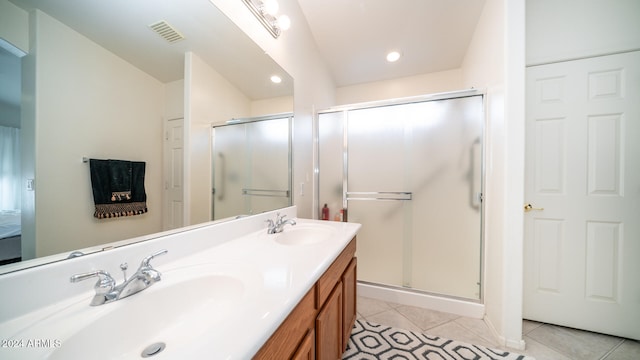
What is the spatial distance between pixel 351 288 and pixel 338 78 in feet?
8.76

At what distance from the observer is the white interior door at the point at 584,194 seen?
1401 millimetres

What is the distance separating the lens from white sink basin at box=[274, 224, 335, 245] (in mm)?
1344

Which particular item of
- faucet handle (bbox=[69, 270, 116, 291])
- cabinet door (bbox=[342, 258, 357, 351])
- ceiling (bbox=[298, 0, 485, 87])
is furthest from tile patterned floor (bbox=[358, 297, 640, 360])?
ceiling (bbox=[298, 0, 485, 87])

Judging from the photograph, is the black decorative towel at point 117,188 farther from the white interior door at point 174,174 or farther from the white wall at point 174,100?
the white wall at point 174,100

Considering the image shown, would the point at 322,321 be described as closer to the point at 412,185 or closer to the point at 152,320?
the point at 152,320

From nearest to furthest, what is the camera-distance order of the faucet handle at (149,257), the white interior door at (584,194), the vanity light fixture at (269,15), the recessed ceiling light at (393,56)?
the faucet handle at (149,257) < the vanity light fixture at (269,15) < the white interior door at (584,194) < the recessed ceiling light at (393,56)

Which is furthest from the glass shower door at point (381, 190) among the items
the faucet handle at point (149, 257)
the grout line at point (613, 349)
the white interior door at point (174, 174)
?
the faucet handle at point (149, 257)

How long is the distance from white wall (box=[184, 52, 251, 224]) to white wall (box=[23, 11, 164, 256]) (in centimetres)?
19

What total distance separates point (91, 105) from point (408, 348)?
80.4 inches

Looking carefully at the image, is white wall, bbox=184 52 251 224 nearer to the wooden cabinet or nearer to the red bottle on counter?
the wooden cabinet

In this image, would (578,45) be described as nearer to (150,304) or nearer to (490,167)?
(490,167)

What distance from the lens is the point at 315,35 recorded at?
2.15 m

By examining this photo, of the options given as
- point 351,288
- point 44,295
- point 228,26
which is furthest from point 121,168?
point 351,288

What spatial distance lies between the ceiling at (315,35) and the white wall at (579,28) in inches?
19.4
